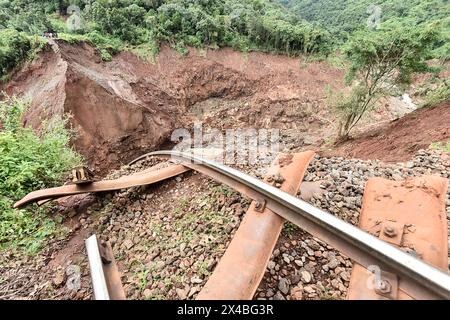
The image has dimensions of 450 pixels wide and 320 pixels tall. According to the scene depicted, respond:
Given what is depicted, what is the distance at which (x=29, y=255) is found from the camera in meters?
2.73

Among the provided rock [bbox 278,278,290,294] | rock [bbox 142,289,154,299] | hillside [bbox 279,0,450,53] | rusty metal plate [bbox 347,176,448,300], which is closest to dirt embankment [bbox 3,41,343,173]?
rock [bbox 142,289,154,299]

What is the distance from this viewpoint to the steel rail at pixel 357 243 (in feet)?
4.26

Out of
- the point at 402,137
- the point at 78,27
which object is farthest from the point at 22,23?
the point at 402,137

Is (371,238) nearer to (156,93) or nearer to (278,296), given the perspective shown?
(278,296)

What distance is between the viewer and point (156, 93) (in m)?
14.3

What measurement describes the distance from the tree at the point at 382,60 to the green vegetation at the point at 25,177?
357 inches

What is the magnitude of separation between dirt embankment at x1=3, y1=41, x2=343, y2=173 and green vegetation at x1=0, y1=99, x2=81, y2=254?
380 cm

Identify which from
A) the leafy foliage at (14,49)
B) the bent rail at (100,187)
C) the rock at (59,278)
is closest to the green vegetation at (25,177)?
the bent rail at (100,187)

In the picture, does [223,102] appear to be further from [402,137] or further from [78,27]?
[402,137]

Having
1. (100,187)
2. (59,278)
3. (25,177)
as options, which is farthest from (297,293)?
(25,177)

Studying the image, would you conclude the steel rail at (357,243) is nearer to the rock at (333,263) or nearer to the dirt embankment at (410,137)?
the rock at (333,263)

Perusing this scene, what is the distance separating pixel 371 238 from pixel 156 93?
14135 mm
